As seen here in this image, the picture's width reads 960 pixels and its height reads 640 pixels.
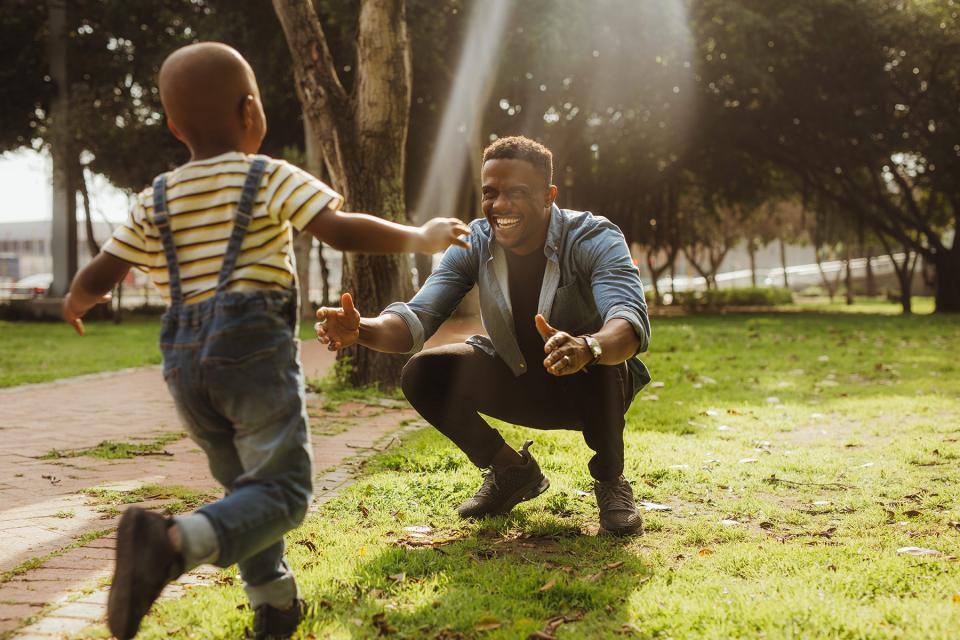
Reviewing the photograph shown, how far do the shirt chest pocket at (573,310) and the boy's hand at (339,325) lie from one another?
1.06 metres

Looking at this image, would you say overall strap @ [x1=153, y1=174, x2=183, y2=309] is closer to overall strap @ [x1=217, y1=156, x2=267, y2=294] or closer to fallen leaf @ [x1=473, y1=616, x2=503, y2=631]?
overall strap @ [x1=217, y1=156, x2=267, y2=294]

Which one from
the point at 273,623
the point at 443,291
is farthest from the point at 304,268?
the point at 273,623

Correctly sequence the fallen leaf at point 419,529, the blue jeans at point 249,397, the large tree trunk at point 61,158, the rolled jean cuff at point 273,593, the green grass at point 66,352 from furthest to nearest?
1. the large tree trunk at point 61,158
2. the green grass at point 66,352
3. the fallen leaf at point 419,529
4. the rolled jean cuff at point 273,593
5. the blue jeans at point 249,397

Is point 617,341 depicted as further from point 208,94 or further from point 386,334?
point 208,94

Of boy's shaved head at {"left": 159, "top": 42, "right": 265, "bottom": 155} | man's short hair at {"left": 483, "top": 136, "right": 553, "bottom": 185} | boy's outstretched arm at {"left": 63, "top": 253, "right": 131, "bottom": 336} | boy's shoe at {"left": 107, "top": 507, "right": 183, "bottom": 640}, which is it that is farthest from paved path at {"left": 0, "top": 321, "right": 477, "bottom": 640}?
man's short hair at {"left": 483, "top": 136, "right": 553, "bottom": 185}

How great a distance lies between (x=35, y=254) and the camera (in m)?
78.6

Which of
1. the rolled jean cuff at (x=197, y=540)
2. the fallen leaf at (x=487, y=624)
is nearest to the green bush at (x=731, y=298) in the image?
the fallen leaf at (x=487, y=624)

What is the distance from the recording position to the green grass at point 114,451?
18.8 feet

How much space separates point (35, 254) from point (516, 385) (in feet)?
277

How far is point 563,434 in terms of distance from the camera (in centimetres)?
600

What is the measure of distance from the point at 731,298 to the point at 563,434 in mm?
27835

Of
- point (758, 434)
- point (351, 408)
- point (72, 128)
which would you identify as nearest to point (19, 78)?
point (72, 128)

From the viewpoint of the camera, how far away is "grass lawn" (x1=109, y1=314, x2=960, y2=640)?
2.87 meters

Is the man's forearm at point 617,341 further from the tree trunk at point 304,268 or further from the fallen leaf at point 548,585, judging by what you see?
the tree trunk at point 304,268
